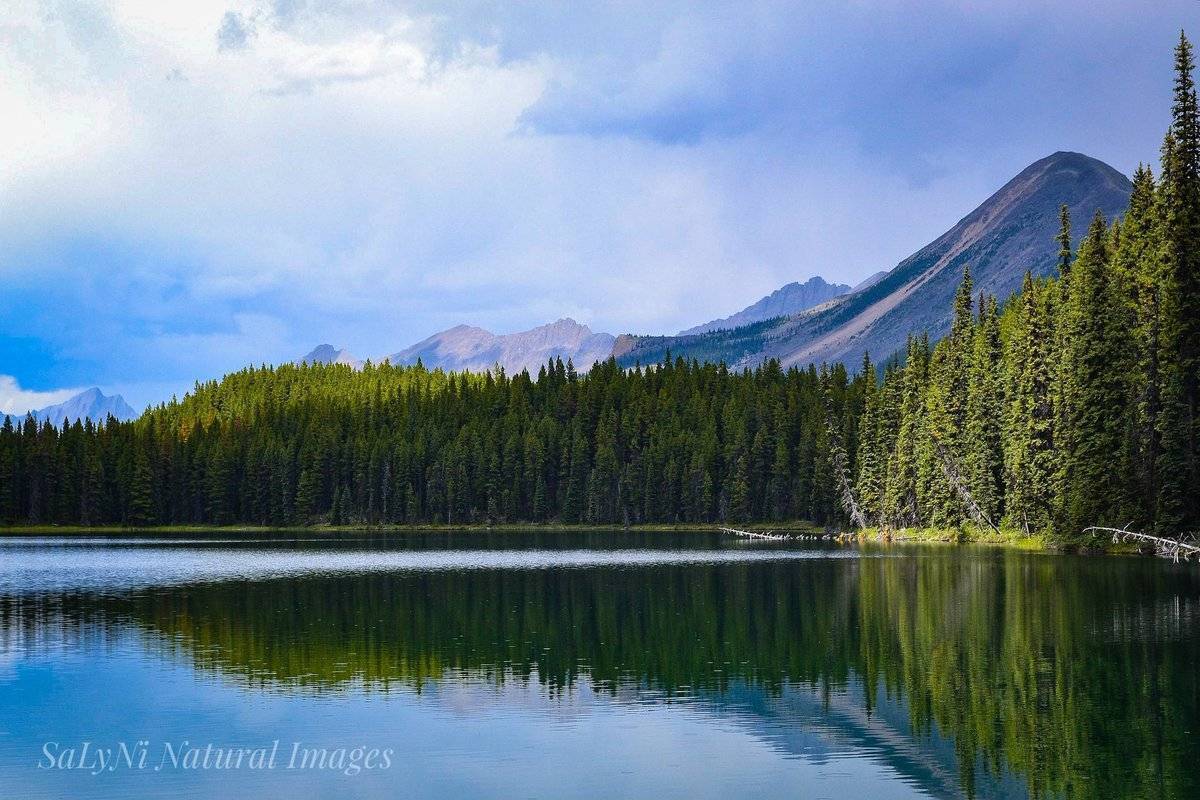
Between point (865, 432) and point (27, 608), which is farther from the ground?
point (865, 432)

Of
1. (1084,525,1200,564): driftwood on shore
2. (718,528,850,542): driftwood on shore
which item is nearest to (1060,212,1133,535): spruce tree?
(1084,525,1200,564): driftwood on shore

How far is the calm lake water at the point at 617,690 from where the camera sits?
82.0 ft

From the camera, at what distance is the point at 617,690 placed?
1383 inches

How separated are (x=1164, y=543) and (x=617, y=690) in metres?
49.8

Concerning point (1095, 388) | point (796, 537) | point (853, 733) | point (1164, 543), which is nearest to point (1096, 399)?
point (1095, 388)

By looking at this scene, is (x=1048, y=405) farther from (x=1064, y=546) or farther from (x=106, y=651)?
(x=106, y=651)

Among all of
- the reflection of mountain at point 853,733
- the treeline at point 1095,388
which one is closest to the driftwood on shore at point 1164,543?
the treeline at point 1095,388

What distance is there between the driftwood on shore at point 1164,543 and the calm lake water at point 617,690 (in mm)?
6912

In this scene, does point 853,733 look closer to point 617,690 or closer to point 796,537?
point 617,690

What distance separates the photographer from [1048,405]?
3730 inches

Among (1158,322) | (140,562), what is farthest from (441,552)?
(1158,322)

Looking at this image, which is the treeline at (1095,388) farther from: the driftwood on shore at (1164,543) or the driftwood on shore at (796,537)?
the driftwood on shore at (796,537)

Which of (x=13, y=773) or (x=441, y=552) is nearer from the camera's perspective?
(x=13, y=773)

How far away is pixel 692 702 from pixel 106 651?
74.3 feet
